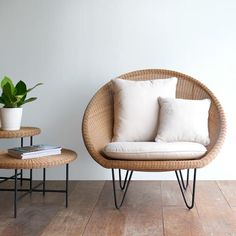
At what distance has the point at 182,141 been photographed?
2.45 m

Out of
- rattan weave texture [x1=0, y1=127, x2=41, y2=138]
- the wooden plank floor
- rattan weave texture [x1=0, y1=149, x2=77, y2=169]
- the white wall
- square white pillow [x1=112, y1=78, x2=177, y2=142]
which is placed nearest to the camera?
the wooden plank floor

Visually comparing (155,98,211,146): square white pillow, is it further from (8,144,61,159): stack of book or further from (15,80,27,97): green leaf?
(15,80,27,97): green leaf

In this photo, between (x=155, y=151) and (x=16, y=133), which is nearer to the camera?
(x=155, y=151)

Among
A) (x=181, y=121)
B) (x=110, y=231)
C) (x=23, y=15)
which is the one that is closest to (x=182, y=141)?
(x=181, y=121)

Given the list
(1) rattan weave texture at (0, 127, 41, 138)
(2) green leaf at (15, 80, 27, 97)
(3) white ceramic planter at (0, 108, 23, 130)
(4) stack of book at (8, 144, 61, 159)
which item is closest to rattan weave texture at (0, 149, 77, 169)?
(4) stack of book at (8, 144, 61, 159)

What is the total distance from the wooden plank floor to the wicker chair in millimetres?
97

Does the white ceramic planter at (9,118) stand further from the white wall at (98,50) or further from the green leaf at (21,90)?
the white wall at (98,50)

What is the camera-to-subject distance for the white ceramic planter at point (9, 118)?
8.12ft

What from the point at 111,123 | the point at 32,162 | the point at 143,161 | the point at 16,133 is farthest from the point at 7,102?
the point at 143,161

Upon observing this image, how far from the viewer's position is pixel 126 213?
220cm

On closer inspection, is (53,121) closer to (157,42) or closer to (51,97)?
(51,97)

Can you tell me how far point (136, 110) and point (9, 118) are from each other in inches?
32.3

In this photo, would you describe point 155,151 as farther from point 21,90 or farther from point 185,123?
point 21,90

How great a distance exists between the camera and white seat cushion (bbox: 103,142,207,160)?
2160 mm
